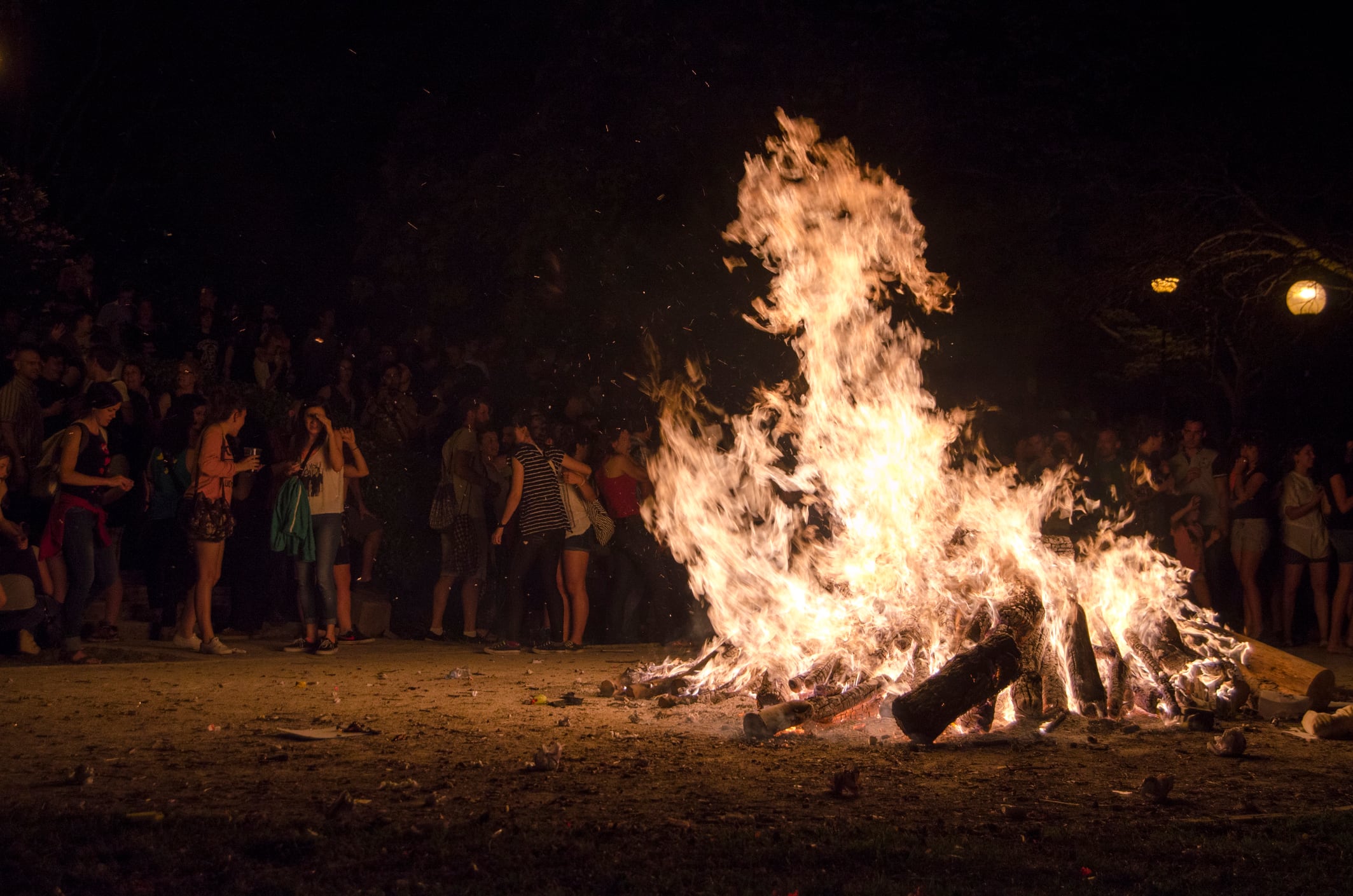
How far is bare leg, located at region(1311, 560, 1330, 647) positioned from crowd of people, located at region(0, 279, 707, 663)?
22.2 ft

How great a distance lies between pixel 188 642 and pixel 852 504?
612 cm

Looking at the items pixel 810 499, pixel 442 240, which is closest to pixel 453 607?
pixel 810 499

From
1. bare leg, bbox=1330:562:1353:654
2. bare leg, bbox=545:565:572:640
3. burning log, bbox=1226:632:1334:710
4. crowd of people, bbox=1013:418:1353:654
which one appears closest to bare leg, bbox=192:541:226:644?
bare leg, bbox=545:565:572:640

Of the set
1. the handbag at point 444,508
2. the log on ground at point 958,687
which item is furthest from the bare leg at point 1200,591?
the handbag at point 444,508

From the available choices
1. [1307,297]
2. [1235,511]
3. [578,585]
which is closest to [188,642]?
[578,585]

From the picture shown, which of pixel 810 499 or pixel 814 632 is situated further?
pixel 810 499

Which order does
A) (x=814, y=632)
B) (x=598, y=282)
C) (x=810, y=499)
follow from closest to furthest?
1. (x=814, y=632)
2. (x=810, y=499)
3. (x=598, y=282)

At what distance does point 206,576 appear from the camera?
10102 mm

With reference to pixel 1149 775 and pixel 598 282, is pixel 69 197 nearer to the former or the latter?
pixel 598 282

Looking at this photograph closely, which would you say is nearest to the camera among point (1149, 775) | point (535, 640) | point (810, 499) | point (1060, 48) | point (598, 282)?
point (1149, 775)

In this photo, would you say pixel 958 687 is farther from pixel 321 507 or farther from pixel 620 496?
pixel 321 507

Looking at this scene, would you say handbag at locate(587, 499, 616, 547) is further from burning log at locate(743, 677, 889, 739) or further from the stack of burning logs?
burning log at locate(743, 677, 889, 739)

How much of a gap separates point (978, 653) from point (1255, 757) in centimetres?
166

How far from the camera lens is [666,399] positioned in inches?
514
